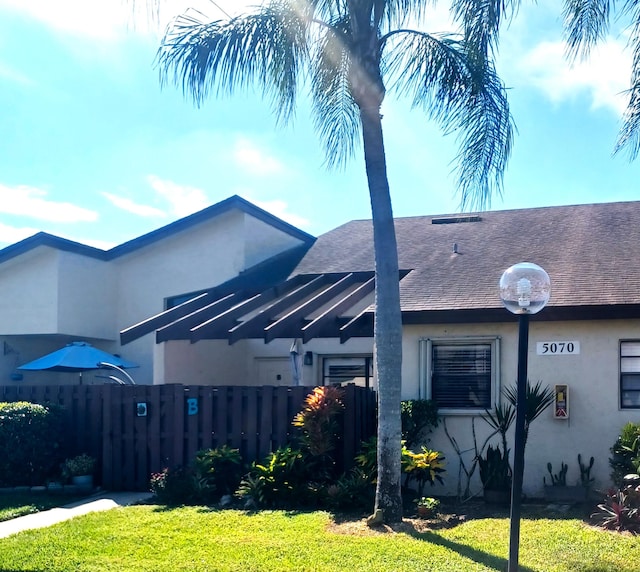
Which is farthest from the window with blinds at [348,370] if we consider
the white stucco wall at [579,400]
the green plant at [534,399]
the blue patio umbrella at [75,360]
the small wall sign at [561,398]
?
the small wall sign at [561,398]

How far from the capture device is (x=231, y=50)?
10.1m

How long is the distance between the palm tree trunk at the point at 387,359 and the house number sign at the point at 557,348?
129 inches

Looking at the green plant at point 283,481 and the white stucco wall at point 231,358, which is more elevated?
the white stucco wall at point 231,358

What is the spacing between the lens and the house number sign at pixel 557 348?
11.9 meters

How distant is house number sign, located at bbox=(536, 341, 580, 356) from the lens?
11867mm

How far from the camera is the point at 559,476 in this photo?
11.6m

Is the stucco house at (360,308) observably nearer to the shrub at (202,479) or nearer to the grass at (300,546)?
the shrub at (202,479)

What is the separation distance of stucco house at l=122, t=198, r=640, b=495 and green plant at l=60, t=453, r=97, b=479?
7.55ft

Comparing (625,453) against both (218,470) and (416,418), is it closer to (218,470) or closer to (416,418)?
(416,418)

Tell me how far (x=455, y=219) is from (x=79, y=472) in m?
10.2

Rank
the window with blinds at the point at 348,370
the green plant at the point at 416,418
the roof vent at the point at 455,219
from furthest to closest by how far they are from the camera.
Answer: the roof vent at the point at 455,219, the window with blinds at the point at 348,370, the green plant at the point at 416,418

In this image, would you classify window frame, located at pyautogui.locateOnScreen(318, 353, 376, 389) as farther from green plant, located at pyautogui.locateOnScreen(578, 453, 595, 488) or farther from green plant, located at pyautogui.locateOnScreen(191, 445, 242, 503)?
green plant, located at pyautogui.locateOnScreen(578, 453, 595, 488)

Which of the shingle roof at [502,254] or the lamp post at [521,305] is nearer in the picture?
the lamp post at [521,305]

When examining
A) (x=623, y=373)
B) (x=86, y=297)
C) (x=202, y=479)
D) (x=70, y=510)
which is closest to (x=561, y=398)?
(x=623, y=373)
